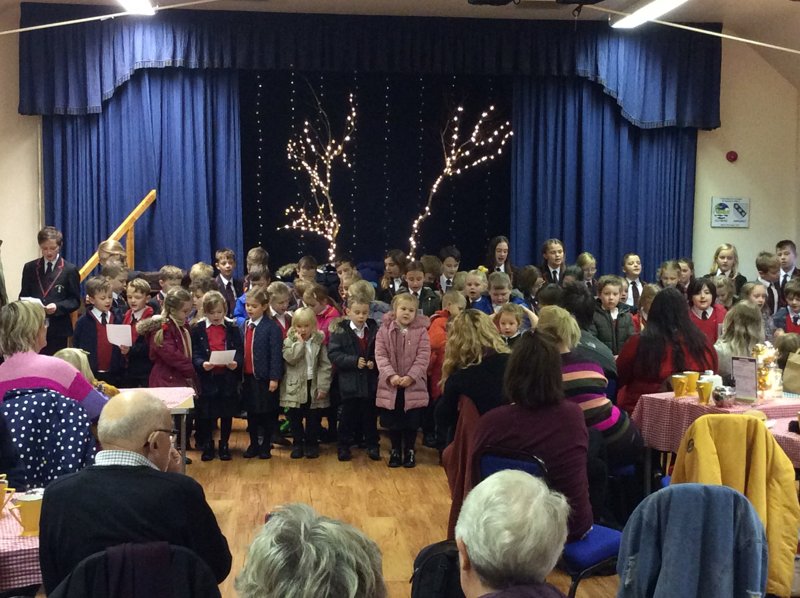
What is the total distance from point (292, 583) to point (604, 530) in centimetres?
222

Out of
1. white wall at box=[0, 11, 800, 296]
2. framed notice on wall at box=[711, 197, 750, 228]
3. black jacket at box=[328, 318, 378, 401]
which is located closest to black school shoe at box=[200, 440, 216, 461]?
black jacket at box=[328, 318, 378, 401]

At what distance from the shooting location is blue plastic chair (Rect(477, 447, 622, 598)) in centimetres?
349

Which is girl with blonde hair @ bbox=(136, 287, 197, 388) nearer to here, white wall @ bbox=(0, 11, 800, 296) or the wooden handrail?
the wooden handrail

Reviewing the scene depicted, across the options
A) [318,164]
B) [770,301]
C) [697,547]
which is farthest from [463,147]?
[697,547]

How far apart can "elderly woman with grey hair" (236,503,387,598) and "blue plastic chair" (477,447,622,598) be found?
1.71 meters

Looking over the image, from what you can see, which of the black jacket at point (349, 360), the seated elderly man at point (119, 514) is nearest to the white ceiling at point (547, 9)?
the black jacket at point (349, 360)

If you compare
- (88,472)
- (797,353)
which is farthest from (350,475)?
(88,472)

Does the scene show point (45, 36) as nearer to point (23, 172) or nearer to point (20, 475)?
point (23, 172)

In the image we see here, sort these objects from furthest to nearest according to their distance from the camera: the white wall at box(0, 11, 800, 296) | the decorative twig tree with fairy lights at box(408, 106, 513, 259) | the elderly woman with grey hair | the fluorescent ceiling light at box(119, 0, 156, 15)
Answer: the decorative twig tree with fairy lights at box(408, 106, 513, 259), the white wall at box(0, 11, 800, 296), the fluorescent ceiling light at box(119, 0, 156, 15), the elderly woman with grey hair

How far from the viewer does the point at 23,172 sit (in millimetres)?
9891

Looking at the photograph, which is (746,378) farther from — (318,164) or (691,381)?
(318,164)

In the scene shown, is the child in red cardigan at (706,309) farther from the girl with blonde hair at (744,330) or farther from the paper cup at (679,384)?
the paper cup at (679,384)

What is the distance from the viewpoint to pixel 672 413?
4836 mm

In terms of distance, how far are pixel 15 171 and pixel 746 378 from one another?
783 centimetres
